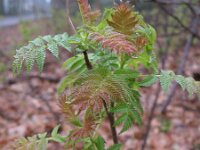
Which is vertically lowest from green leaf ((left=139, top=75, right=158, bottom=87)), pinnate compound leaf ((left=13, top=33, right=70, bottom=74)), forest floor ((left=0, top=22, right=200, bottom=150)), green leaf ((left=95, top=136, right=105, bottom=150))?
forest floor ((left=0, top=22, right=200, bottom=150))

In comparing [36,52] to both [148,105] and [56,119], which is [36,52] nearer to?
[56,119]

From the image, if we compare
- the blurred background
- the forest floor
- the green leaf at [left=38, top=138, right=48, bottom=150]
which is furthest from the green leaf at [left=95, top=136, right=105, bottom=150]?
the forest floor

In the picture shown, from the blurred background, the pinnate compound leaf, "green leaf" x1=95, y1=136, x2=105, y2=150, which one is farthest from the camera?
the blurred background

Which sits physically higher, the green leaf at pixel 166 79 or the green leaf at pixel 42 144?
the green leaf at pixel 166 79

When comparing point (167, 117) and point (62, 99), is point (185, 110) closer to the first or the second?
point (167, 117)

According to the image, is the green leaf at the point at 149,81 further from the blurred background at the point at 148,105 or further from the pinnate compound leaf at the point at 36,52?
the blurred background at the point at 148,105

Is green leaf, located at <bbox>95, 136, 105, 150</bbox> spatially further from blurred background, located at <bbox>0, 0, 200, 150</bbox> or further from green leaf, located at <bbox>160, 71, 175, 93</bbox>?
blurred background, located at <bbox>0, 0, 200, 150</bbox>

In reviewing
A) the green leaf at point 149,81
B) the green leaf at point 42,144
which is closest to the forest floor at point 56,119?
the green leaf at point 42,144

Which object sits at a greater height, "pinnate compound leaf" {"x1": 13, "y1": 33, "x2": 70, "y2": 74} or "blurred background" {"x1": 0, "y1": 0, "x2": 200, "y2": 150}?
"pinnate compound leaf" {"x1": 13, "y1": 33, "x2": 70, "y2": 74}

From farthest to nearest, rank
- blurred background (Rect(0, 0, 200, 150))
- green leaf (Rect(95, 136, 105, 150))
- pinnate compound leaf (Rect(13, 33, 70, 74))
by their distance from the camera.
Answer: blurred background (Rect(0, 0, 200, 150))
green leaf (Rect(95, 136, 105, 150))
pinnate compound leaf (Rect(13, 33, 70, 74))

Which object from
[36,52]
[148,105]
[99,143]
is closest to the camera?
[36,52]

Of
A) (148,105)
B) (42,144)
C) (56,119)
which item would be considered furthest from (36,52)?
(148,105)

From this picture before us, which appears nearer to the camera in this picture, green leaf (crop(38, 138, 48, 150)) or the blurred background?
green leaf (crop(38, 138, 48, 150))
